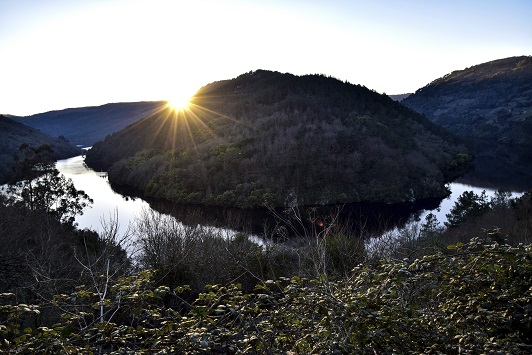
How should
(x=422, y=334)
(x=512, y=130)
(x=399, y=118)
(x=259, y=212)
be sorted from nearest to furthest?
(x=422, y=334) < (x=259, y=212) < (x=399, y=118) < (x=512, y=130)

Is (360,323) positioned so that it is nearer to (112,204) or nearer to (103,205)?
(103,205)

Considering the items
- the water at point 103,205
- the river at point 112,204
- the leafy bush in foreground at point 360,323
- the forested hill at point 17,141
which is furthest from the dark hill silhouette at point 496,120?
the forested hill at point 17,141

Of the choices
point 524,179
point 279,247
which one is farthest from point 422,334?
point 524,179

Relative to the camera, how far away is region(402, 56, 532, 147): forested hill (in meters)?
125

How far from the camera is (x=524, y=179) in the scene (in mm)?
67188

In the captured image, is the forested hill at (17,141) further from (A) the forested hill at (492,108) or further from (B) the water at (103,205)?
(A) the forested hill at (492,108)

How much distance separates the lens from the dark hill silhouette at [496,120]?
255ft

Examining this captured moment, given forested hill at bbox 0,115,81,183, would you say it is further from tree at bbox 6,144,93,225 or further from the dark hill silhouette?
the dark hill silhouette

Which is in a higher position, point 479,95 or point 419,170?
point 479,95

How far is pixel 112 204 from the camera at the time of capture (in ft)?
188

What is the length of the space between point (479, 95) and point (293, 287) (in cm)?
20831

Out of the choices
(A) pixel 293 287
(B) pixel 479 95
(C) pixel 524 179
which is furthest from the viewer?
(B) pixel 479 95

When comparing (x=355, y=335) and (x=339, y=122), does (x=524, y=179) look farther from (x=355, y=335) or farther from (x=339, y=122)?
(x=355, y=335)

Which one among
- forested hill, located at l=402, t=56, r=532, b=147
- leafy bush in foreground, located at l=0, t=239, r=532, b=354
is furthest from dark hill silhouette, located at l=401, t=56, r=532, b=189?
leafy bush in foreground, located at l=0, t=239, r=532, b=354
